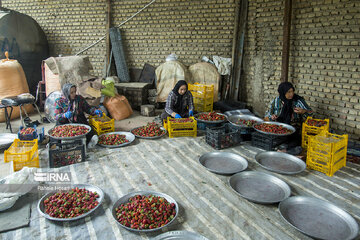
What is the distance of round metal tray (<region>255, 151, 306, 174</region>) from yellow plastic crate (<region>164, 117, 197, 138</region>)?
125 cm

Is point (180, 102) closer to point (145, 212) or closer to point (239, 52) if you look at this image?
point (239, 52)

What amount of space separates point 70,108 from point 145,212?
8.99 feet

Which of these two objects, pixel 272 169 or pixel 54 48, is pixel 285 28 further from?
pixel 54 48

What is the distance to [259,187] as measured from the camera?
280cm

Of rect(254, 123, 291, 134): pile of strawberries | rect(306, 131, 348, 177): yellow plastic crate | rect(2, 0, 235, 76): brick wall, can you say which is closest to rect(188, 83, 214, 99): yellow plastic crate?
rect(2, 0, 235, 76): brick wall

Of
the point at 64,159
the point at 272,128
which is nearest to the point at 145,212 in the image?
the point at 64,159

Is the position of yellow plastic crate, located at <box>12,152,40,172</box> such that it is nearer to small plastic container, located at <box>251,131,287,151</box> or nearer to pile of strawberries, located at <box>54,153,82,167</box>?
pile of strawberries, located at <box>54,153,82,167</box>

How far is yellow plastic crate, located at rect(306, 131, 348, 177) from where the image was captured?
299 centimetres

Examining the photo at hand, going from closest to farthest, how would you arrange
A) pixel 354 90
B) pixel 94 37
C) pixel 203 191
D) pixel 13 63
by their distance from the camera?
pixel 203 191, pixel 354 90, pixel 13 63, pixel 94 37

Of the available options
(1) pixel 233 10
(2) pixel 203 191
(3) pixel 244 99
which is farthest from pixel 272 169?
(1) pixel 233 10

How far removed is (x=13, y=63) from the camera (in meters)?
5.81

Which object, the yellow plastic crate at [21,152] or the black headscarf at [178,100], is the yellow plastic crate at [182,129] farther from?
the yellow plastic crate at [21,152]

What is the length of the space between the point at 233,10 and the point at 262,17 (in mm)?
862

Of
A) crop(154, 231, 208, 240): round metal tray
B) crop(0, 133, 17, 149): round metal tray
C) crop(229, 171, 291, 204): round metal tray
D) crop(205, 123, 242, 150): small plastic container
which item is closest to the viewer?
→ crop(154, 231, 208, 240): round metal tray
